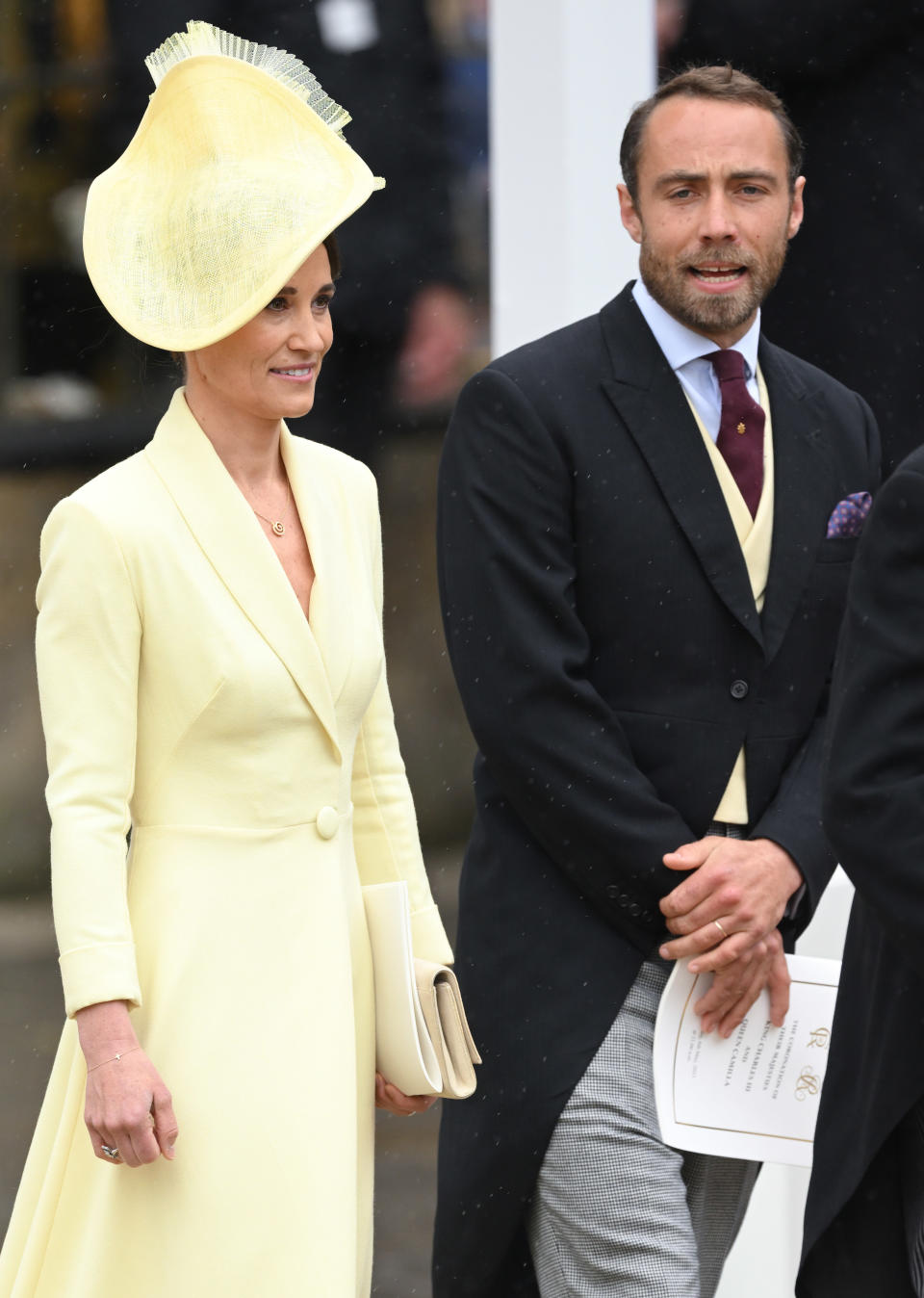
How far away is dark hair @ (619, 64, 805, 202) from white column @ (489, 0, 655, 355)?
3.22 ft

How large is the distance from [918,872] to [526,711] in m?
0.75

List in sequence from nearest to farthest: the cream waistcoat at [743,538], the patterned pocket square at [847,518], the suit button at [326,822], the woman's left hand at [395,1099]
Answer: the suit button at [326,822] < the woman's left hand at [395,1099] < the cream waistcoat at [743,538] < the patterned pocket square at [847,518]

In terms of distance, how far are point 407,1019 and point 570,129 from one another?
2143 millimetres

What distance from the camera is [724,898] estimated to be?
3002 millimetres

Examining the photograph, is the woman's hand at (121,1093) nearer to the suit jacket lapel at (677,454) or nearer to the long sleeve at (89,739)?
the long sleeve at (89,739)

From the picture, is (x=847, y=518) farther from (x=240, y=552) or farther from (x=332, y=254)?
(x=240, y=552)

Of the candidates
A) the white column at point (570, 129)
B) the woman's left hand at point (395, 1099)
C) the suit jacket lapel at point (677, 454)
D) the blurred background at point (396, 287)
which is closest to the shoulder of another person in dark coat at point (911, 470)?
the suit jacket lapel at point (677, 454)

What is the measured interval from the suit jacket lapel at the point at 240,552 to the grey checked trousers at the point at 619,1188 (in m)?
0.67

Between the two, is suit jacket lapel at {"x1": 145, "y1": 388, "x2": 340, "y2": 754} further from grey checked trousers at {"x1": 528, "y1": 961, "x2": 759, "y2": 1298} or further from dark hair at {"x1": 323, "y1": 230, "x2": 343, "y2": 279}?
grey checked trousers at {"x1": 528, "y1": 961, "x2": 759, "y2": 1298}

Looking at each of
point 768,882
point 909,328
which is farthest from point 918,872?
point 909,328

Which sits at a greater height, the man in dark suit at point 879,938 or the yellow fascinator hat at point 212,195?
the yellow fascinator hat at point 212,195

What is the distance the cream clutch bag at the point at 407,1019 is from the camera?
281 centimetres

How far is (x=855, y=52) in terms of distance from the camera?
16.1ft

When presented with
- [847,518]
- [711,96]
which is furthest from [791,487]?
[711,96]
